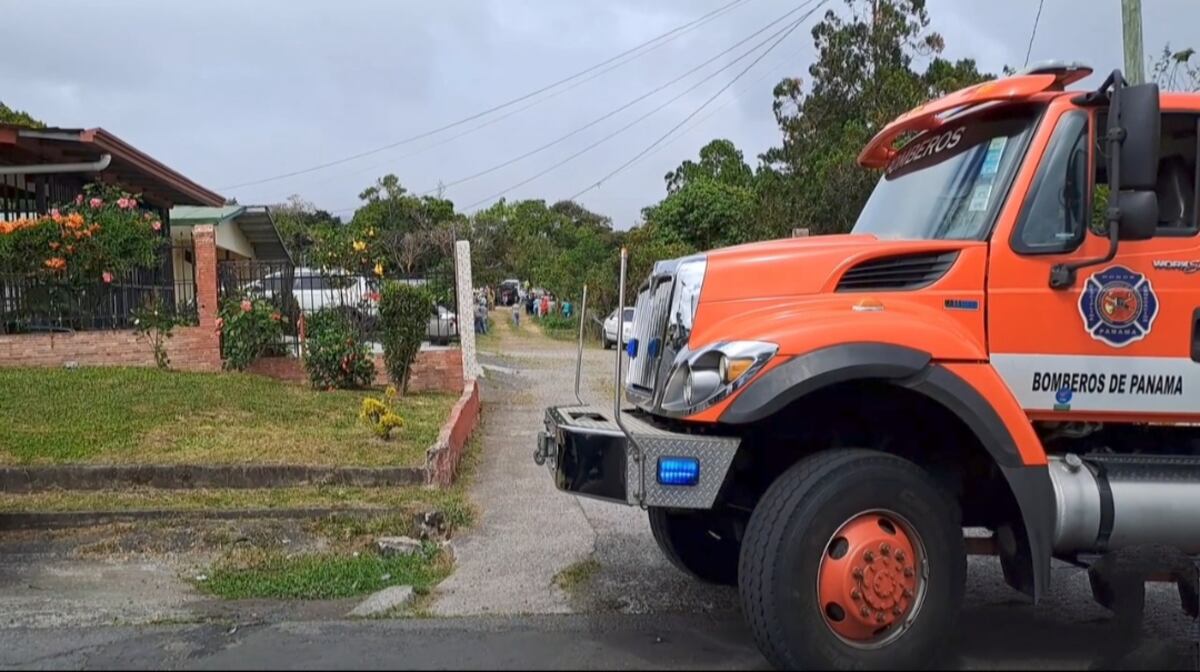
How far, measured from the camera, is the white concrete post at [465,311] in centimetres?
1367

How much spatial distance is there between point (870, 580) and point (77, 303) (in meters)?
12.2

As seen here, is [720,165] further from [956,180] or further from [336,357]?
[956,180]

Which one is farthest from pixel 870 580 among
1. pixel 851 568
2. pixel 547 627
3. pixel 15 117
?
pixel 15 117

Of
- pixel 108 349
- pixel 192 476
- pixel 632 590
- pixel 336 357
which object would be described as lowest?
pixel 632 590

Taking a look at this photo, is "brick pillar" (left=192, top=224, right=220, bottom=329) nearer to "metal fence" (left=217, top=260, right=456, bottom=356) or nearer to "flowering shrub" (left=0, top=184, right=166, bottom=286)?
"metal fence" (left=217, top=260, right=456, bottom=356)

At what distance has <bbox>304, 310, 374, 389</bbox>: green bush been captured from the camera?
12789 millimetres

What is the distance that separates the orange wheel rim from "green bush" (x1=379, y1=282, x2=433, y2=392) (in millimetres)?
9318

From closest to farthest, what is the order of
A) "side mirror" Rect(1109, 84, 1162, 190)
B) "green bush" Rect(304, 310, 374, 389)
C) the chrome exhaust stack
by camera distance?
"side mirror" Rect(1109, 84, 1162, 190) < the chrome exhaust stack < "green bush" Rect(304, 310, 374, 389)

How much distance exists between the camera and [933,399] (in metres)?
4.34

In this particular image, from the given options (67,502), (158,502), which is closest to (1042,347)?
(158,502)

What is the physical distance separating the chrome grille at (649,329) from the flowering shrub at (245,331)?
889 cm

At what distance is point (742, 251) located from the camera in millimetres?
4816

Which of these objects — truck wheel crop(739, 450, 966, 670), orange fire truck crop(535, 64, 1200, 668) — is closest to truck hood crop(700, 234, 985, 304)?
orange fire truck crop(535, 64, 1200, 668)

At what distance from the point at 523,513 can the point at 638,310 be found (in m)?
2.93
